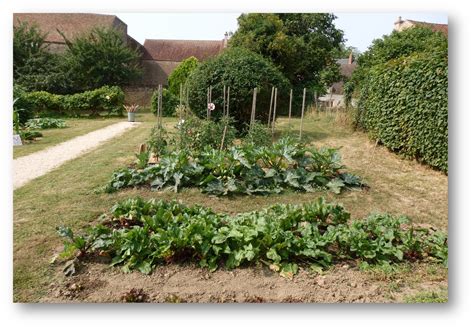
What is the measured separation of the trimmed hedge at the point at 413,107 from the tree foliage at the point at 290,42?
4.12 metres

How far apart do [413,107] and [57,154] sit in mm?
5058

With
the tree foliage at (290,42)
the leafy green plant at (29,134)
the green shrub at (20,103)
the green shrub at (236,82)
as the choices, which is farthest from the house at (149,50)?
the tree foliage at (290,42)

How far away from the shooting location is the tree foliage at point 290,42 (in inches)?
426

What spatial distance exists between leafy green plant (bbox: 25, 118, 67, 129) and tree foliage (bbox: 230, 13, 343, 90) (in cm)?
520

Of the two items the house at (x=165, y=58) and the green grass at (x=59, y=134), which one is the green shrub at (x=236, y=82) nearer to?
the house at (x=165, y=58)

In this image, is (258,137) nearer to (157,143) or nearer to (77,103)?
(157,143)

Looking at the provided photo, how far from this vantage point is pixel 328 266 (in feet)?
8.59

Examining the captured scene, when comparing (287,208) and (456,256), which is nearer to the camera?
(456,256)

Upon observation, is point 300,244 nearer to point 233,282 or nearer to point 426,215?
point 233,282

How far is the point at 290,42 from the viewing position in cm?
1164

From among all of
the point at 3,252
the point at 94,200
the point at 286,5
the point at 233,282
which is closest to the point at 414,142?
the point at 286,5

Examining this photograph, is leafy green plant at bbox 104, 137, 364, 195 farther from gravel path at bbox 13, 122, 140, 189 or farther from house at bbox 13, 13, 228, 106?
house at bbox 13, 13, 228, 106

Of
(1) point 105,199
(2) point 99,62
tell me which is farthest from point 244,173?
(2) point 99,62

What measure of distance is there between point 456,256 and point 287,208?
1332mm
